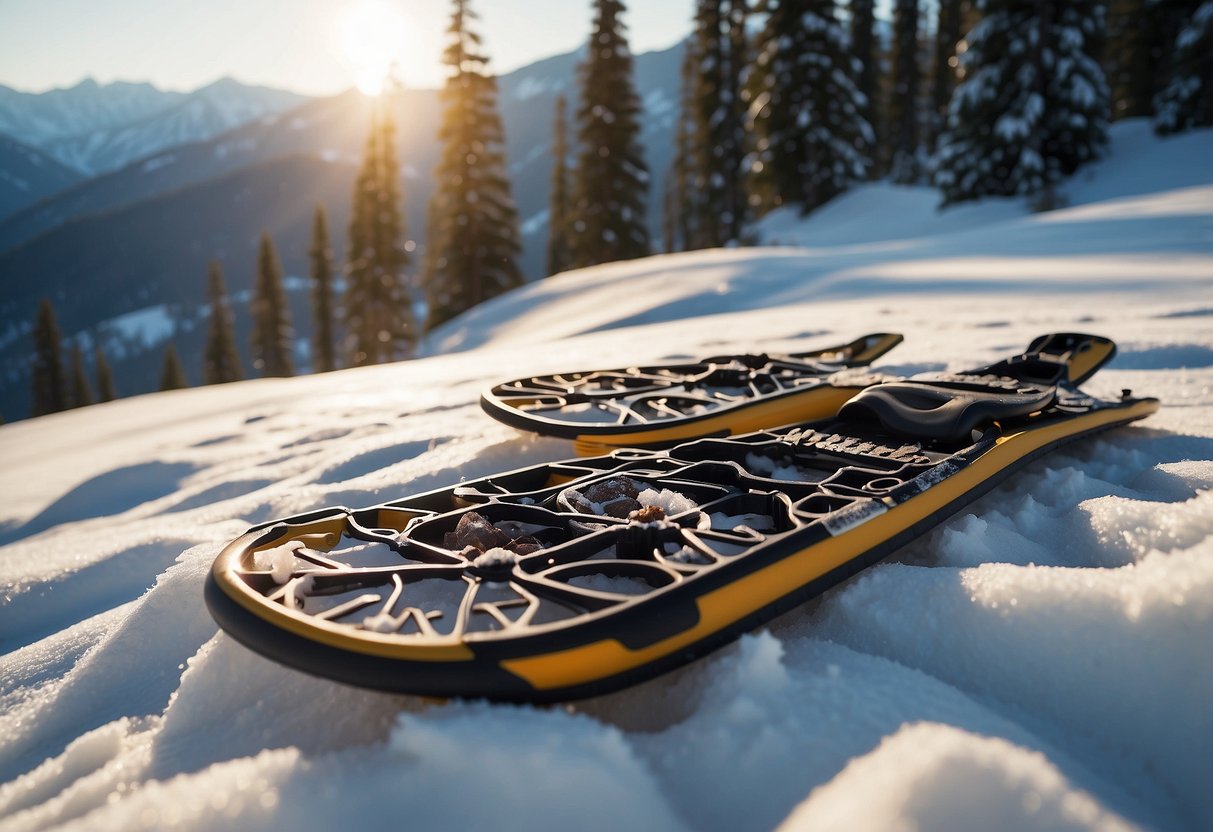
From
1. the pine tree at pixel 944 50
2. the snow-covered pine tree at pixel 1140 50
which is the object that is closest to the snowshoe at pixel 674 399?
the snow-covered pine tree at pixel 1140 50

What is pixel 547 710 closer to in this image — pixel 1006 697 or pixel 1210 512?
pixel 1006 697

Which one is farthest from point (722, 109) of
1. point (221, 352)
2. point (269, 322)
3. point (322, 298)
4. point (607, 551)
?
point (221, 352)

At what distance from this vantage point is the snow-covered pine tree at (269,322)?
35406 mm

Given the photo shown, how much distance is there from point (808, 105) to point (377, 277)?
59.2 feet

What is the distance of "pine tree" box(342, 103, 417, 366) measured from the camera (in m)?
29.2

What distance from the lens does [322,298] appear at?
3356cm

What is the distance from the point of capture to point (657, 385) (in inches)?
125

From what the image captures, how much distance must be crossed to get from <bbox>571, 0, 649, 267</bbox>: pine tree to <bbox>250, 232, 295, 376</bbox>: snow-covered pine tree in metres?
17.8

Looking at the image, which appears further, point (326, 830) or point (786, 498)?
point (786, 498)

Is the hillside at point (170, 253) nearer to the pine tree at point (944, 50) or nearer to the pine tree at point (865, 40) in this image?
the pine tree at point (865, 40)

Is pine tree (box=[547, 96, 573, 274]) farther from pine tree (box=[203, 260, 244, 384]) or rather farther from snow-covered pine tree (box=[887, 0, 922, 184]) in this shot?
pine tree (box=[203, 260, 244, 384])

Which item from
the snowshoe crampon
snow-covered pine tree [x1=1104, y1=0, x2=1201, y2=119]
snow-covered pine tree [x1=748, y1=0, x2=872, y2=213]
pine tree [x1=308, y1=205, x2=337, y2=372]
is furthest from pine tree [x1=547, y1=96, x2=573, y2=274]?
the snowshoe crampon

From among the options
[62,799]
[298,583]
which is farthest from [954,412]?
[62,799]

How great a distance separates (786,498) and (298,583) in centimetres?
105
